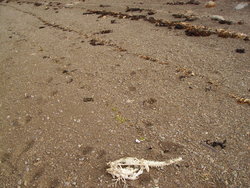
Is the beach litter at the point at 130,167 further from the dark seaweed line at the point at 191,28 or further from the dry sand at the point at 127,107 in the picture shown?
the dark seaweed line at the point at 191,28

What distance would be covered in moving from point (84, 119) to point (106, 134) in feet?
3.61

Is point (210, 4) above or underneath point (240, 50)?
above

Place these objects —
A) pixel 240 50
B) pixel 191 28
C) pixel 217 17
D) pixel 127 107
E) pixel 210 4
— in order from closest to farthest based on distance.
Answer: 1. pixel 127 107
2. pixel 240 50
3. pixel 191 28
4. pixel 217 17
5. pixel 210 4

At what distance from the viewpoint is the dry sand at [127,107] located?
530 cm

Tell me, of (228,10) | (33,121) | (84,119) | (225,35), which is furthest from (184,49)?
(228,10)

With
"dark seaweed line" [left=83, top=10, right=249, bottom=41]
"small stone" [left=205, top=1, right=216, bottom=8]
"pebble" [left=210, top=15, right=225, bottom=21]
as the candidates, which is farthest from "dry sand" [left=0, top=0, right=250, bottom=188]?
"small stone" [left=205, top=1, right=216, bottom=8]

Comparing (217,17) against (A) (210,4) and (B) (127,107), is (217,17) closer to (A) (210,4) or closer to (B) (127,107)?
(A) (210,4)

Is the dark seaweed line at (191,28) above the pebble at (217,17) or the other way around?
the other way around

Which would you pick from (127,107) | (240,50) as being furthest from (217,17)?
(127,107)

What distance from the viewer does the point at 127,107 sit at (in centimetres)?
720

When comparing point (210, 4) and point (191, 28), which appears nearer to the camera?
point (191, 28)

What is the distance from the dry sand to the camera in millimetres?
5305

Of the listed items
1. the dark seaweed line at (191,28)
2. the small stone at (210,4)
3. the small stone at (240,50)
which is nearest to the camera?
the small stone at (240,50)

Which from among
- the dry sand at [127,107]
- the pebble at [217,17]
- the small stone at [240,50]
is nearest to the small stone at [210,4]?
the pebble at [217,17]
